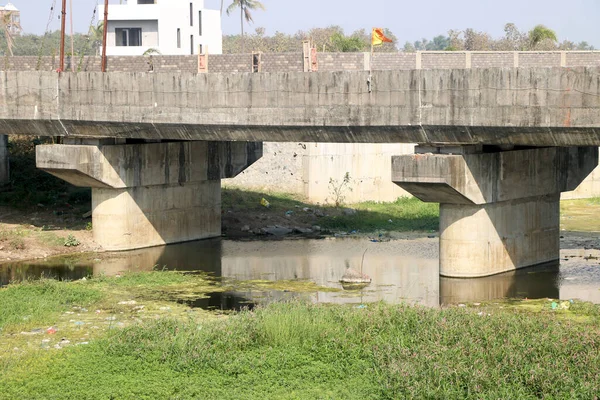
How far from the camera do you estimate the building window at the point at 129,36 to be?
6581cm

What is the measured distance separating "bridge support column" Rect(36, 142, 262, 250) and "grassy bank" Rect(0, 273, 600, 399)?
967 centimetres

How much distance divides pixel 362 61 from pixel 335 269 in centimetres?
528

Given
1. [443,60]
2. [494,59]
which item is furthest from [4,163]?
[494,59]

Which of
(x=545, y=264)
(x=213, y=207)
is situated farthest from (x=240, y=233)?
(x=545, y=264)

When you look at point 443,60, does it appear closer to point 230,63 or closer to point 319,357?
point 230,63

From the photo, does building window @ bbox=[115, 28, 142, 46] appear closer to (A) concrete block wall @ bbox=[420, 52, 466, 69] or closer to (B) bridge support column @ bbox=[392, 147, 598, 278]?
(A) concrete block wall @ bbox=[420, 52, 466, 69]

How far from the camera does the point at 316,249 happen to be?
1124 inches

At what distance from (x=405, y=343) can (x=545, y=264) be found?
10973mm

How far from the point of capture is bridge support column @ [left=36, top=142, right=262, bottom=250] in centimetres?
2744

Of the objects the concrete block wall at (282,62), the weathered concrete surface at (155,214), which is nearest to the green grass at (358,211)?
the weathered concrete surface at (155,214)

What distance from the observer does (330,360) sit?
1500cm

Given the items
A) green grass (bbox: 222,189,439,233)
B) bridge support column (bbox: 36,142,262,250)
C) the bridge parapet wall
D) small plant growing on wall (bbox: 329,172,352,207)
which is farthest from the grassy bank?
small plant growing on wall (bbox: 329,172,352,207)

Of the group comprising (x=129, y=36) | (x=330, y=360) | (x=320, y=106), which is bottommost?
(x=330, y=360)

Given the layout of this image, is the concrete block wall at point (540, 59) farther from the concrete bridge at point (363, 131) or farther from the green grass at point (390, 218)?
the green grass at point (390, 218)
